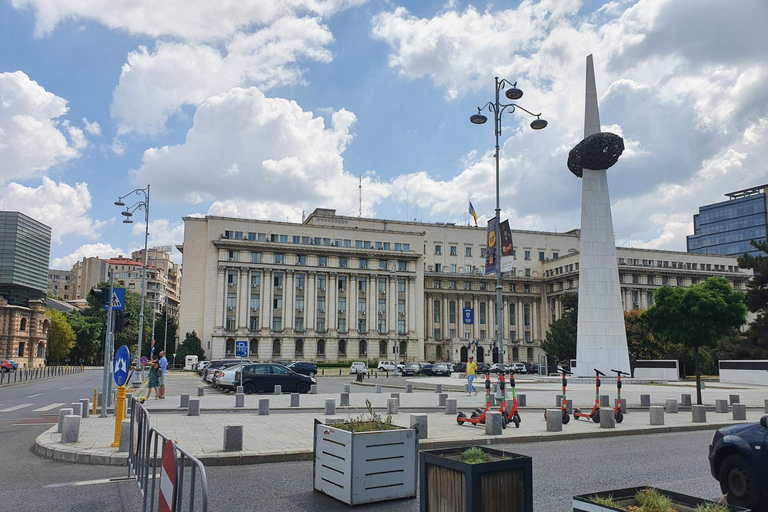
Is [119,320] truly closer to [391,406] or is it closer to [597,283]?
[391,406]

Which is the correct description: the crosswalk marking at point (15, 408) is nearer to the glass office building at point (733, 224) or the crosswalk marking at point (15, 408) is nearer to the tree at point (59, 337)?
the tree at point (59, 337)

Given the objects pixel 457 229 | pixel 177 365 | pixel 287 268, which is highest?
pixel 457 229

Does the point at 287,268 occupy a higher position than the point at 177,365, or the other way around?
the point at 287,268

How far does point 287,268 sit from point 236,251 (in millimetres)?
7880

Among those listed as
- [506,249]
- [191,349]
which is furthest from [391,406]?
[191,349]

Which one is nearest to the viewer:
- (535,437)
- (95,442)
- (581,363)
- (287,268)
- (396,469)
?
(396,469)

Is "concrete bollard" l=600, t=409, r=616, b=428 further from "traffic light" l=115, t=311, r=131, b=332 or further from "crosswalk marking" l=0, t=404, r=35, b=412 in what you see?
"crosswalk marking" l=0, t=404, r=35, b=412

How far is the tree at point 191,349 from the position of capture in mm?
83000

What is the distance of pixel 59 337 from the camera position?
308 feet

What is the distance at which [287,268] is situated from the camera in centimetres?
9194

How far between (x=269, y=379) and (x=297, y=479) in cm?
2147

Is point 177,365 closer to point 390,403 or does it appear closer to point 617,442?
point 390,403

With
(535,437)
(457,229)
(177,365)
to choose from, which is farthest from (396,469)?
(457,229)

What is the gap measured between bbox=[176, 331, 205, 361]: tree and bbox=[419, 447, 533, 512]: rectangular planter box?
3210 inches
